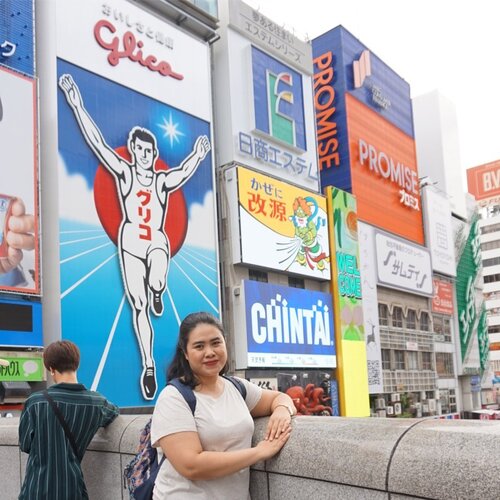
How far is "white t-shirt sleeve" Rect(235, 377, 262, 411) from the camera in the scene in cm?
335

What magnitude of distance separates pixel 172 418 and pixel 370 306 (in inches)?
1274

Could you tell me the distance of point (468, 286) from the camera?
50094 millimetres

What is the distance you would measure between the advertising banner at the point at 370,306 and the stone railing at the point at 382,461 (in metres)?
30.5

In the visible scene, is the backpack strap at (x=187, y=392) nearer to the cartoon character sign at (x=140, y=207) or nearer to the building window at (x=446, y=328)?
the cartoon character sign at (x=140, y=207)

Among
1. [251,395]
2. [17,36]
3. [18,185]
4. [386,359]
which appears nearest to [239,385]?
[251,395]

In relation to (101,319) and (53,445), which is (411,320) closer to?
(101,319)

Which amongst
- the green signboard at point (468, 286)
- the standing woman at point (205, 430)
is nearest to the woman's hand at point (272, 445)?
the standing woman at point (205, 430)

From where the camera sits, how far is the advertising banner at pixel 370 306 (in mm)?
33500

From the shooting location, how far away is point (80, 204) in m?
19.4

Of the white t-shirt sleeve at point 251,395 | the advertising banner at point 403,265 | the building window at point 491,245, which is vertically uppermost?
the building window at point 491,245

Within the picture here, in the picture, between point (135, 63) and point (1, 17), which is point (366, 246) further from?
point (1, 17)

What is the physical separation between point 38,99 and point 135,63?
465 cm

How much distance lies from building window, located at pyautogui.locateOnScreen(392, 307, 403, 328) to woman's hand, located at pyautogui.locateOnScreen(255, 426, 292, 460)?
1421 inches

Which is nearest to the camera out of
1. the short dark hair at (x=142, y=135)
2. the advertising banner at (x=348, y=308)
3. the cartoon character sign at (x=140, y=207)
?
the cartoon character sign at (x=140, y=207)
